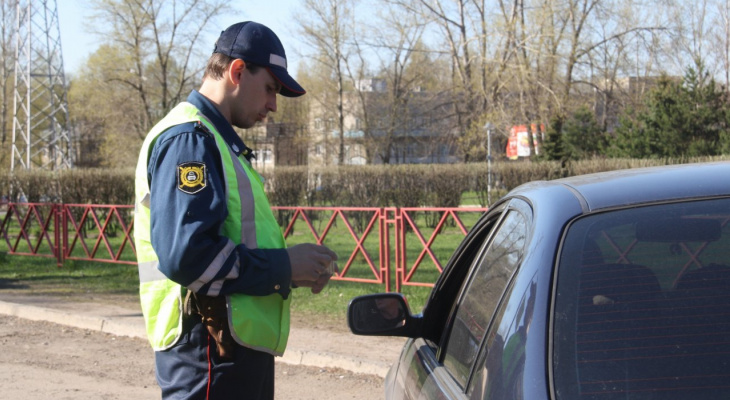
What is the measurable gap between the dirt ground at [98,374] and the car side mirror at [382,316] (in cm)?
337

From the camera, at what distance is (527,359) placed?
5.25ft

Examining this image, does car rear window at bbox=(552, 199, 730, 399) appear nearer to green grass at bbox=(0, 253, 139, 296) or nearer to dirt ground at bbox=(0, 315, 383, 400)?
dirt ground at bbox=(0, 315, 383, 400)

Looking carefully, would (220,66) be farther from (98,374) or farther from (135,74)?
(135,74)

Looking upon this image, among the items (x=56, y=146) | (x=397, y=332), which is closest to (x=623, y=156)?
(x=56, y=146)

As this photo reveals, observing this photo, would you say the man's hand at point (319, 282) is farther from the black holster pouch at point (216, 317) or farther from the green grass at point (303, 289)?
the green grass at point (303, 289)

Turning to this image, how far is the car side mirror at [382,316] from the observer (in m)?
2.72

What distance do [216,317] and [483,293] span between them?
77cm

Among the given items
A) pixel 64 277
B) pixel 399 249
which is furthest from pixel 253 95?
pixel 64 277

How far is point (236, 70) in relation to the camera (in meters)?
2.53

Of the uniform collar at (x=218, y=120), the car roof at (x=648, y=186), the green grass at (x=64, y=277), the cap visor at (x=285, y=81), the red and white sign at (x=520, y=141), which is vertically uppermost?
the red and white sign at (x=520, y=141)

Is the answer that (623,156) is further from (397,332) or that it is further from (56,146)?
(397,332)

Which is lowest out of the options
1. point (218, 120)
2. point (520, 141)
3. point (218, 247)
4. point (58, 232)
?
point (58, 232)

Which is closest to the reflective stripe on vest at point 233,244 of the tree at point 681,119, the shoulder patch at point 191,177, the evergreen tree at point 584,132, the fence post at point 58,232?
the shoulder patch at point 191,177

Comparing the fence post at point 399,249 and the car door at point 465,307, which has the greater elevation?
the car door at point 465,307
